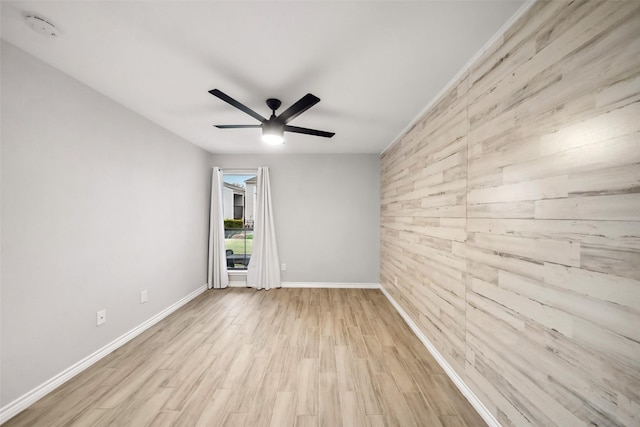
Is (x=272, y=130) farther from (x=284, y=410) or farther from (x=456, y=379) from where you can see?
(x=456, y=379)

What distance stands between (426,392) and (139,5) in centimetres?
318

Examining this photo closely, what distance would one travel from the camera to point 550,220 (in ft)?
3.79

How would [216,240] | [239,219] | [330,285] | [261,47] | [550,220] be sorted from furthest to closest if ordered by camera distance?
[239,219] < [330,285] < [216,240] < [261,47] < [550,220]

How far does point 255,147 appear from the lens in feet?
13.3

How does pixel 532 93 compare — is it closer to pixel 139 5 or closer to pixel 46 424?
pixel 139 5

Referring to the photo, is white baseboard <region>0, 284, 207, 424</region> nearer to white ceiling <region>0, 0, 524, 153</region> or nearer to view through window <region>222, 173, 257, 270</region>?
view through window <region>222, 173, 257, 270</region>

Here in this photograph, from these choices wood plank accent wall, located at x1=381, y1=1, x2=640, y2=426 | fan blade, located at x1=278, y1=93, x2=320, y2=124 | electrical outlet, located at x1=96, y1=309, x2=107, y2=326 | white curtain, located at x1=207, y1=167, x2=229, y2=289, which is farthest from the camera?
white curtain, located at x1=207, y1=167, x2=229, y2=289

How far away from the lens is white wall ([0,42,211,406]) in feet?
5.31

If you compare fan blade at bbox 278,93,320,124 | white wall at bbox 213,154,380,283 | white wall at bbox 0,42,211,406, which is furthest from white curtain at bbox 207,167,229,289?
fan blade at bbox 278,93,320,124

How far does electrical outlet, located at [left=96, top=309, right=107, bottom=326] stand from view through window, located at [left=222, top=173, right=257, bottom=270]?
2.42 meters

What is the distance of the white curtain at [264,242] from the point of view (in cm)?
437

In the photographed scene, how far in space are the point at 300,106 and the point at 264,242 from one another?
2.94 m

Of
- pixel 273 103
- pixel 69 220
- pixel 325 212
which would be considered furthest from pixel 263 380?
pixel 325 212

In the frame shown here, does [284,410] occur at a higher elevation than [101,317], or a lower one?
lower
